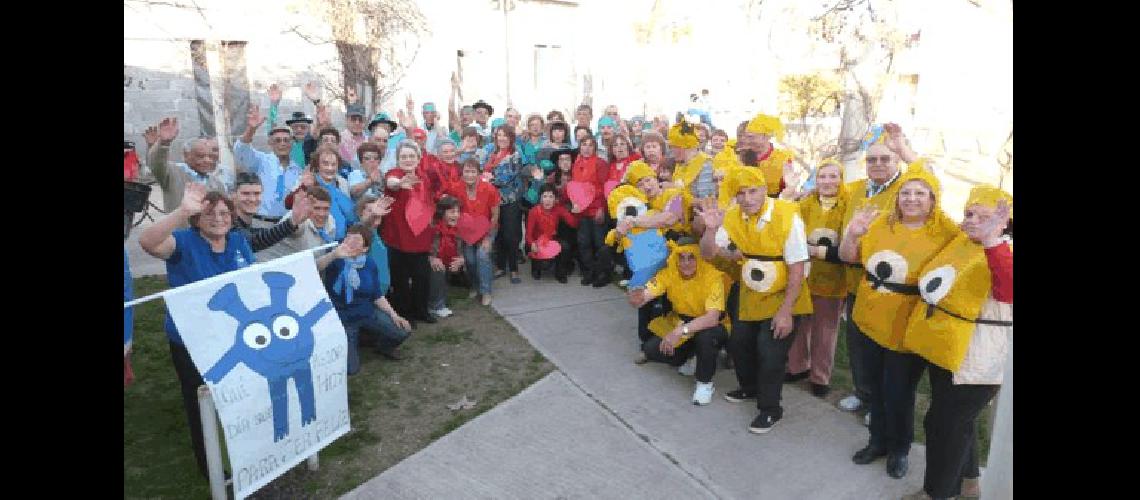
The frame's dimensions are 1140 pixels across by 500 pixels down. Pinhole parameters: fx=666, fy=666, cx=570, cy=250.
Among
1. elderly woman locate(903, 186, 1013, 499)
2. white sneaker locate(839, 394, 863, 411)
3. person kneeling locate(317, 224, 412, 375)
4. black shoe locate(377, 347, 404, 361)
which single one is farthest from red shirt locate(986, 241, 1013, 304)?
black shoe locate(377, 347, 404, 361)

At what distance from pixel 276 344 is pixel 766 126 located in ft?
12.7

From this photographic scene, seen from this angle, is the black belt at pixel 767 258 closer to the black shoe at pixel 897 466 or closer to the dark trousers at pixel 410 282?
the black shoe at pixel 897 466

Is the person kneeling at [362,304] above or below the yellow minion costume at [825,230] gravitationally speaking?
below

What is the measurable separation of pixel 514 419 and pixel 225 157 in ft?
36.6

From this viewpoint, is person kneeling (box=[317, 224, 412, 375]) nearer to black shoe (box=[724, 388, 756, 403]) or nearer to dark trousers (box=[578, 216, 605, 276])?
black shoe (box=[724, 388, 756, 403])

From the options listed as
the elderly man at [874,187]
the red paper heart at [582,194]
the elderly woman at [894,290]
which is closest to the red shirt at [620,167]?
the red paper heart at [582,194]

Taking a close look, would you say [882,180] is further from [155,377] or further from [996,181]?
[996,181]

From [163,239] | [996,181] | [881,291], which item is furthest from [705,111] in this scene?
[163,239]

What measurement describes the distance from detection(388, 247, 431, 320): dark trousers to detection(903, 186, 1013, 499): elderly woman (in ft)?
14.3

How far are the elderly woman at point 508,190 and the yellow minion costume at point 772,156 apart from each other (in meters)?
3.19

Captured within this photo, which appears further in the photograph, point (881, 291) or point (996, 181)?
point (996, 181)

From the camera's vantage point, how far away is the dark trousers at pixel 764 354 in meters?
4.26

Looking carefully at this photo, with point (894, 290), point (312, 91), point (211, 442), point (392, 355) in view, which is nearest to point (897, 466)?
point (894, 290)

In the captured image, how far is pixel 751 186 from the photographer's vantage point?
407 centimetres
